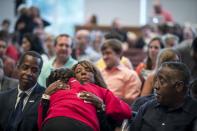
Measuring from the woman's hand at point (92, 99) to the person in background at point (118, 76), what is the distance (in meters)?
1.14

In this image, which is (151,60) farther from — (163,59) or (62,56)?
(163,59)

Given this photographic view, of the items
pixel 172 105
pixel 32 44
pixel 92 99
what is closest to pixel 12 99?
pixel 92 99

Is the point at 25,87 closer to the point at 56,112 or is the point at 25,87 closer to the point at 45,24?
the point at 56,112

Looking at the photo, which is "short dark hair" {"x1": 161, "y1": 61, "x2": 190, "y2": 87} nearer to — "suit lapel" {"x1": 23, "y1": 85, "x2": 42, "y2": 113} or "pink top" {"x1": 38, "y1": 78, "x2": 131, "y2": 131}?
"pink top" {"x1": 38, "y1": 78, "x2": 131, "y2": 131}

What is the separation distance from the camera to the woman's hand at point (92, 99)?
10.5ft

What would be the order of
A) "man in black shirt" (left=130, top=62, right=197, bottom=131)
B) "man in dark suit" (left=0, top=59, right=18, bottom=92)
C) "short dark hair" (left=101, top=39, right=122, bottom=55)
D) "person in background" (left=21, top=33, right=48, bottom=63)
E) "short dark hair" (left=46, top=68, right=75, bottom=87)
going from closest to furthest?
"man in black shirt" (left=130, top=62, right=197, bottom=131) < "short dark hair" (left=46, top=68, right=75, bottom=87) < "man in dark suit" (left=0, top=59, right=18, bottom=92) < "short dark hair" (left=101, top=39, right=122, bottom=55) < "person in background" (left=21, top=33, right=48, bottom=63)

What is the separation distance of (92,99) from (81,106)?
11 centimetres

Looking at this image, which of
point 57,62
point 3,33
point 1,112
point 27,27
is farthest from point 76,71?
point 27,27

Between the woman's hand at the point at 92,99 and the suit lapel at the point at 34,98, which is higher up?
the woman's hand at the point at 92,99

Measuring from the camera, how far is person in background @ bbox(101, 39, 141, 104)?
4.60 metres

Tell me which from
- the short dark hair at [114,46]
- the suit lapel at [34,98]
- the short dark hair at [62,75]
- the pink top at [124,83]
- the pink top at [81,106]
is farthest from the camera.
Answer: the short dark hair at [114,46]

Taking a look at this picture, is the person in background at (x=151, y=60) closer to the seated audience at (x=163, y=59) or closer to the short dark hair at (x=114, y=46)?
the short dark hair at (x=114, y=46)

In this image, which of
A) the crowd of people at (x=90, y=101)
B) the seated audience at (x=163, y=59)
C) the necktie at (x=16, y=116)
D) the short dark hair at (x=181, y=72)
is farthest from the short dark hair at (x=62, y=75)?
the seated audience at (x=163, y=59)

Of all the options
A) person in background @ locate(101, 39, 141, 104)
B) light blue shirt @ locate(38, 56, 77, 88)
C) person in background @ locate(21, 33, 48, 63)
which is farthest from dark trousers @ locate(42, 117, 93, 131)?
person in background @ locate(21, 33, 48, 63)
